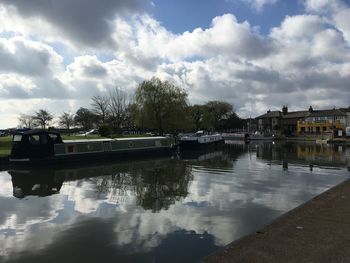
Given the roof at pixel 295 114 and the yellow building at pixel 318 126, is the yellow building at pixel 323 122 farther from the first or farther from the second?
the roof at pixel 295 114

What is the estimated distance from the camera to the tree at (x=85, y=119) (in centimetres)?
9915

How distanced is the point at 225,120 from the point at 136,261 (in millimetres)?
110882

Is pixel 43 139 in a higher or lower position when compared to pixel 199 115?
lower

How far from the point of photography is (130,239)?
9602 mm

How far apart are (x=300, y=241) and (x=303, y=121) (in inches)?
4167

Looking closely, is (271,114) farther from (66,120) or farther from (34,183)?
(34,183)

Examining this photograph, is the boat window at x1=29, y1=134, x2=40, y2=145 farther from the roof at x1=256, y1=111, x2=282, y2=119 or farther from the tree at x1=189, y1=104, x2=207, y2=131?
the roof at x1=256, y1=111, x2=282, y2=119

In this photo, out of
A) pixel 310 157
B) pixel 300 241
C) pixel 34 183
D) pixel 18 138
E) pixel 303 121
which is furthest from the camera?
pixel 303 121

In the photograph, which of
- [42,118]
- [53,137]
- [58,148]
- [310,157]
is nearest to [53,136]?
[53,137]

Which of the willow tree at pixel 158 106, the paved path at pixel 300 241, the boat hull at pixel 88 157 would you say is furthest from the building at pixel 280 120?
the paved path at pixel 300 241

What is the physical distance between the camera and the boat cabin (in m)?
26.3

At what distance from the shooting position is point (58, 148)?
1144 inches

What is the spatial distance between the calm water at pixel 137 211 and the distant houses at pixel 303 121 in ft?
237

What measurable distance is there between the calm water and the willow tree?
35731 millimetres
